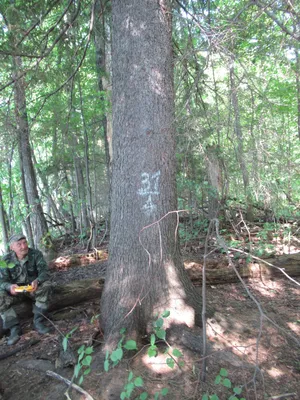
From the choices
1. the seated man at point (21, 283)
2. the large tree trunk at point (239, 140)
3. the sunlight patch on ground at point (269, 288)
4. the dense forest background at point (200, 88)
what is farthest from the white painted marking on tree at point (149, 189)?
the sunlight patch on ground at point (269, 288)

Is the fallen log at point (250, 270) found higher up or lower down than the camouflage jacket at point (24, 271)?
lower down

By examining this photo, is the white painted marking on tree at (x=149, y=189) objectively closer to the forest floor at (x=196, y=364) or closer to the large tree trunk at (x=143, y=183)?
the large tree trunk at (x=143, y=183)

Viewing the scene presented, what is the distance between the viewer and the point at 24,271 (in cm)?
416

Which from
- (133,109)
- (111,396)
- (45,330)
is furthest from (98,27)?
(111,396)

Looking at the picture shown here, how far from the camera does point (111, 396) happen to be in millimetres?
2295

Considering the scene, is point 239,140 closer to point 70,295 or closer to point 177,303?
point 177,303

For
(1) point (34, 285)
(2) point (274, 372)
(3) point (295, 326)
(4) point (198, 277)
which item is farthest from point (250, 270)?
(1) point (34, 285)

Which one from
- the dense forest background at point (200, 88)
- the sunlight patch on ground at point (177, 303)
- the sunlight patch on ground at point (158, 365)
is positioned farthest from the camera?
the dense forest background at point (200, 88)

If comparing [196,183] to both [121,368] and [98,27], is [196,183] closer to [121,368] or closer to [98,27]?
A: [98,27]

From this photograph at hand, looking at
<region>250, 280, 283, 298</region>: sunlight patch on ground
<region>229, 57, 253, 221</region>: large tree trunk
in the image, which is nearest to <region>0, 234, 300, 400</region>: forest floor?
<region>250, 280, 283, 298</region>: sunlight patch on ground

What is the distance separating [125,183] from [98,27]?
3.64 metres

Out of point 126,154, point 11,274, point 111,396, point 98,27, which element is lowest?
point 111,396

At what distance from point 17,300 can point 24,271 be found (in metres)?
0.42

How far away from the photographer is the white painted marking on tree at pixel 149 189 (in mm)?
2971
